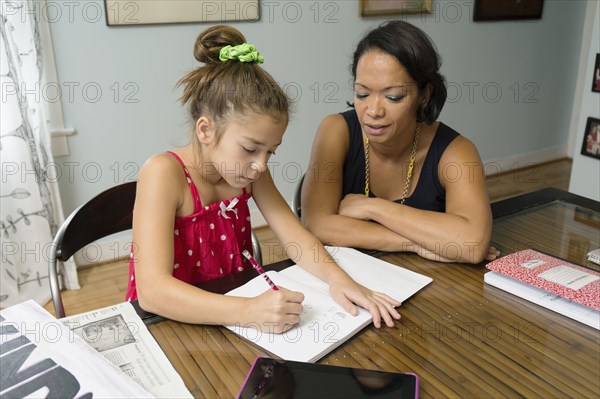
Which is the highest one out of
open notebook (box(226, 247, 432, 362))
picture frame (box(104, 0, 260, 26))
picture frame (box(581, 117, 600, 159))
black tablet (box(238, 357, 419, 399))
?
picture frame (box(104, 0, 260, 26))

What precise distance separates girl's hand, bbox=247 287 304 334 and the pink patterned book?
42 centimetres

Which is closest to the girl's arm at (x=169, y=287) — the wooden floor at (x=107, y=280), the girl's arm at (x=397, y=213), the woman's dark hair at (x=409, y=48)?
the girl's arm at (x=397, y=213)

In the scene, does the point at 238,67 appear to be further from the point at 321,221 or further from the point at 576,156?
the point at 576,156

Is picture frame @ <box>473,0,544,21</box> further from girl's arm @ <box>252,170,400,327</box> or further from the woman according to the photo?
girl's arm @ <box>252,170,400,327</box>

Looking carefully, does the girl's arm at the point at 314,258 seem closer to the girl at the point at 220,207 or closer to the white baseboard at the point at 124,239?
the girl at the point at 220,207

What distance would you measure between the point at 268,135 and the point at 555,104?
3.77m

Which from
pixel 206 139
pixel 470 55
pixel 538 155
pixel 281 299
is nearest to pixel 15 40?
pixel 206 139

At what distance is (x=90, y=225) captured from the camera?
4.06 feet

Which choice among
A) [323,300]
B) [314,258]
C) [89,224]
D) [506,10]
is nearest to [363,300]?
[323,300]

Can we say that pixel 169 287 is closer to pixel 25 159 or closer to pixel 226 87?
pixel 226 87

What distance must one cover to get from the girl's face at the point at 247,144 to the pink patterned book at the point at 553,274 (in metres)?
0.49

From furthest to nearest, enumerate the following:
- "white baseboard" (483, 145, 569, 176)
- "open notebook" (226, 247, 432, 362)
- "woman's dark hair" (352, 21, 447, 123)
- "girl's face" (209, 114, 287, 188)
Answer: "white baseboard" (483, 145, 569, 176)
"woman's dark hair" (352, 21, 447, 123)
"girl's face" (209, 114, 287, 188)
"open notebook" (226, 247, 432, 362)

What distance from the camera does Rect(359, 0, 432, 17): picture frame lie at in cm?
308

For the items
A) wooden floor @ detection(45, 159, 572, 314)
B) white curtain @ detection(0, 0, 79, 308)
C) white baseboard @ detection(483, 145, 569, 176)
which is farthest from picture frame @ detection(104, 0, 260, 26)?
white baseboard @ detection(483, 145, 569, 176)
